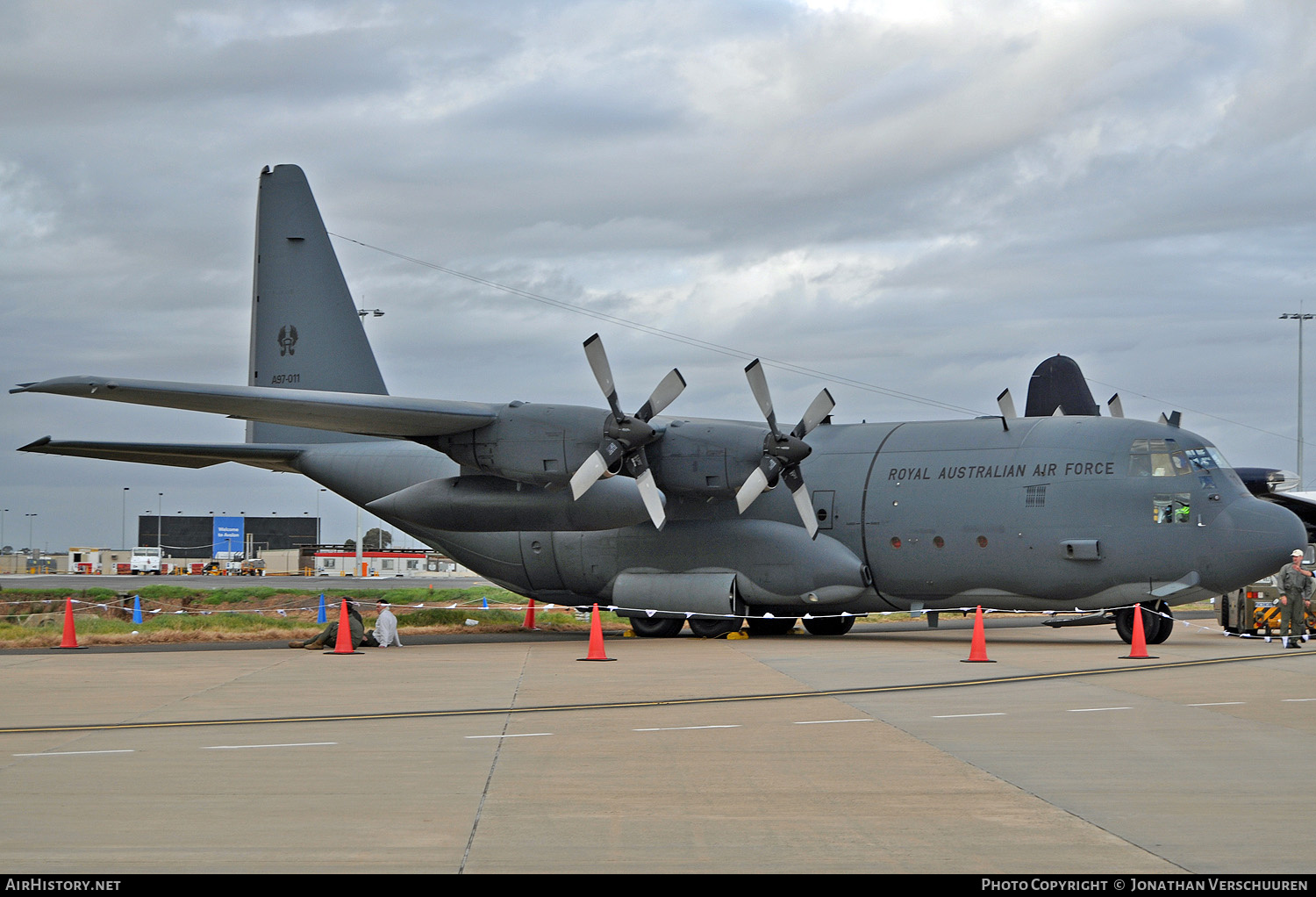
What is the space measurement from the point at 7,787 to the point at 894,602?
17631 millimetres

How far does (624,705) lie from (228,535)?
101 metres

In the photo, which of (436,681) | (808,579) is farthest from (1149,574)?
(436,681)

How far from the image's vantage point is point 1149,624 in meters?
20.9

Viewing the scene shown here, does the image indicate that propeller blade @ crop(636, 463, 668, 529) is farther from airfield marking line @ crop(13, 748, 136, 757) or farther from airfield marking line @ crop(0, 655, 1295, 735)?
airfield marking line @ crop(13, 748, 136, 757)

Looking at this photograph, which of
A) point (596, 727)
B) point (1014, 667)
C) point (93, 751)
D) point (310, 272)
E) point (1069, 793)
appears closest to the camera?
point (1069, 793)

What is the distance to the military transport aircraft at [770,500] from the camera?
20.5 meters

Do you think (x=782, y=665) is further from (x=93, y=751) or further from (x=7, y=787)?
(x=7, y=787)

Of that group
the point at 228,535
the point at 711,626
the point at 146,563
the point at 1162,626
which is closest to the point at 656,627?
the point at 711,626

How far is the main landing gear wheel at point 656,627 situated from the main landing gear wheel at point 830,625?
2.71 metres

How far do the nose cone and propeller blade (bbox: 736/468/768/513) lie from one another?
7.34 meters

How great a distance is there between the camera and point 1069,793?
7695 millimetres

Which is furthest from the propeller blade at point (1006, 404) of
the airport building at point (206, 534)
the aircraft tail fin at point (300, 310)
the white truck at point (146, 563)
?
the airport building at point (206, 534)

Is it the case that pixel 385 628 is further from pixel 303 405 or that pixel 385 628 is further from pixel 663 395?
pixel 663 395

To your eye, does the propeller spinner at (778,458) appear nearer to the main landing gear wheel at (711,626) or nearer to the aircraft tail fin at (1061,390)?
the main landing gear wheel at (711,626)
